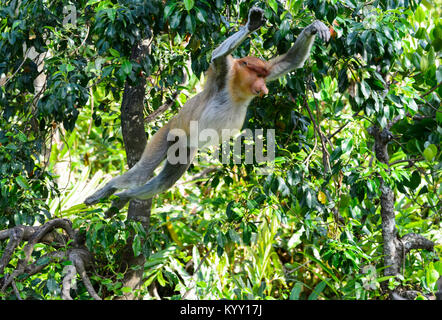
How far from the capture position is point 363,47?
3488mm

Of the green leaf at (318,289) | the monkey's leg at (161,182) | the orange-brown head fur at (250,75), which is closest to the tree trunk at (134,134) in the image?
the monkey's leg at (161,182)

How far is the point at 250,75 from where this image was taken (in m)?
3.73

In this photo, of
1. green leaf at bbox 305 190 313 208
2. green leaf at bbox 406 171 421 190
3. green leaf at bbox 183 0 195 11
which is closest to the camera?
green leaf at bbox 183 0 195 11

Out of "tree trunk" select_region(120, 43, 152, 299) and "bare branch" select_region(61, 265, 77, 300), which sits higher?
"tree trunk" select_region(120, 43, 152, 299)

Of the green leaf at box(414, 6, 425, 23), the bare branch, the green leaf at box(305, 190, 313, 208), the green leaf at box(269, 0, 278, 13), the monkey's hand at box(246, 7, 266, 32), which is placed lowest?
the bare branch

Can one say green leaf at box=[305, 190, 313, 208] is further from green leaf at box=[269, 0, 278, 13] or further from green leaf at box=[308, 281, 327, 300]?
green leaf at box=[308, 281, 327, 300]

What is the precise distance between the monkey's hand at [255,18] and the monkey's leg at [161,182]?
1603 mm

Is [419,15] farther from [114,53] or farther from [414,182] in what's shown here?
[114,53]

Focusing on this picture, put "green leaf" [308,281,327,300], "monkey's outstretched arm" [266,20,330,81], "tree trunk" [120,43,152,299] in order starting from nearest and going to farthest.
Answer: "monkey's outstretched arm" [266,20,330,81] → "tree trunk" [120,43,152,299] → "green leaf" [308,281,327,300]

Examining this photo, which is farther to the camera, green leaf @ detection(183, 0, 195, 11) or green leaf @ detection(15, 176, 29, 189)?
green leaf @ detection(15, 176, 29, 189)

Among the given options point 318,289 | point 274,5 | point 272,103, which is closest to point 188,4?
point 274,5

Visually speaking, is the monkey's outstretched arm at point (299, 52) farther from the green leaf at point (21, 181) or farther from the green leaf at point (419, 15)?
the green leaf at point (21, 181)

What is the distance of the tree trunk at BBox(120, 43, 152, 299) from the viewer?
4.34 m

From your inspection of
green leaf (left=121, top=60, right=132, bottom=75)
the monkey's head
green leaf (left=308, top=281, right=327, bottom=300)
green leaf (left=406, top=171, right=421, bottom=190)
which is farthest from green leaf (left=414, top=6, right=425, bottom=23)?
green leaf (left=308, top=281, right=327, bottom=300)
